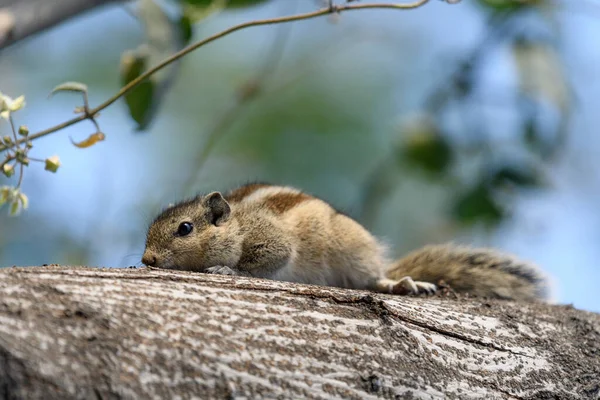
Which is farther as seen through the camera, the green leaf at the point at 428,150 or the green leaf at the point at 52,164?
→ the green leaf at the point at 428,150

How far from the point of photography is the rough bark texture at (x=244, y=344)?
1752 mm

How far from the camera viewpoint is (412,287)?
3207mm

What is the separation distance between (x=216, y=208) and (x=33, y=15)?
3.65 feet

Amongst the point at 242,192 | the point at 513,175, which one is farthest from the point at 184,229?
the point at 513,175

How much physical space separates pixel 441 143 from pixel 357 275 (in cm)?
169

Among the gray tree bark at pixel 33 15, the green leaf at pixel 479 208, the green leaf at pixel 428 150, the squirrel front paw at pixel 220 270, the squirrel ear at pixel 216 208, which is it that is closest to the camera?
the gray tree bark at pixel 33 15

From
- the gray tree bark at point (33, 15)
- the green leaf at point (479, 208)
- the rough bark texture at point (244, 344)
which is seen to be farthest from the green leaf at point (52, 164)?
the green leaf at point (479, 208)

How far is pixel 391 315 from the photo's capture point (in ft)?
7.59

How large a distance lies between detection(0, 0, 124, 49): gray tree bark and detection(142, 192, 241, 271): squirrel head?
3.13 feet

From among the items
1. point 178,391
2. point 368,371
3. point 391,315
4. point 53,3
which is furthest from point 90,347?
point 53,3

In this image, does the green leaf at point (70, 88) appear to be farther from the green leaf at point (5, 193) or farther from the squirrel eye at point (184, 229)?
the squirrel eye at point (184, 229)

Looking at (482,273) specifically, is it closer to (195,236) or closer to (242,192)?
(242,192)

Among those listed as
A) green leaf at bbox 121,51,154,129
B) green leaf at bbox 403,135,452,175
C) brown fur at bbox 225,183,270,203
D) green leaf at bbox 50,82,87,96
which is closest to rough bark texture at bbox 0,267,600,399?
green leaf at bbox 50,82,87,96

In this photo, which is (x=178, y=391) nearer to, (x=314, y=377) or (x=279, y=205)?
(x=314, y=377)
